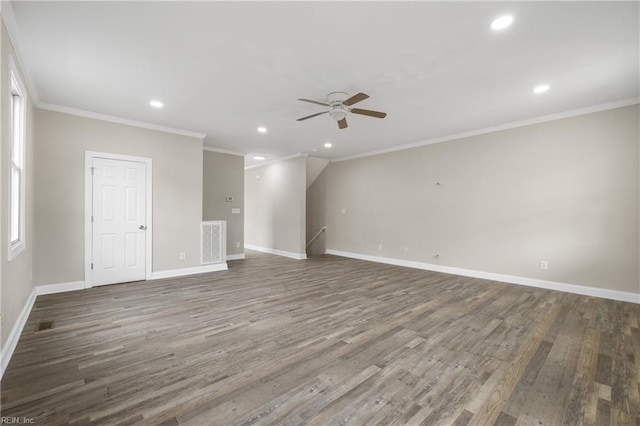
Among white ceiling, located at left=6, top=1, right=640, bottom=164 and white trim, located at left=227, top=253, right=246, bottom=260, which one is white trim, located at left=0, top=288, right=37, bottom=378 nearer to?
white ceiling, located at left=6, top=1, right=640, bottom=164

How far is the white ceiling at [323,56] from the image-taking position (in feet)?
7.11

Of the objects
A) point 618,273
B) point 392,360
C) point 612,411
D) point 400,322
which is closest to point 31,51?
point 392,360

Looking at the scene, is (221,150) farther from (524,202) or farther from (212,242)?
(524,202)

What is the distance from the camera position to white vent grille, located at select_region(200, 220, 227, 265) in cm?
566

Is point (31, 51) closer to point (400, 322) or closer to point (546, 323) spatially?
point (400, 322)

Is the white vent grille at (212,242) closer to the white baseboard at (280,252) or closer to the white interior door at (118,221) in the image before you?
the white interior door at (118,221)

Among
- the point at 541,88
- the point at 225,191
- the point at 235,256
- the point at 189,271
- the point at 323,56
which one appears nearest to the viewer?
the point at 323,56

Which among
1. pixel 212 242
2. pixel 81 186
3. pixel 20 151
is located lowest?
pixel 212 242

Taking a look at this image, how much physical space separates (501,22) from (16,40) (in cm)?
421

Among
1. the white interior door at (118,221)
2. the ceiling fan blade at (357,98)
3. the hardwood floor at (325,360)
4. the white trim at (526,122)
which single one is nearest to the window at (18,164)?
the hardwood floor at (325,360)

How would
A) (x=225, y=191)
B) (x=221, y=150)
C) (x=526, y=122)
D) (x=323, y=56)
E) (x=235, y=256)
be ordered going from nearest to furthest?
1. (x=323, y=56)
2. (x=526, y=122)
3. (x=221, y=150)
4. (x=225, y=191)
5. (x=235, y=256)

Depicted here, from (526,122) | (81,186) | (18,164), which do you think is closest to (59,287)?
(81,186)

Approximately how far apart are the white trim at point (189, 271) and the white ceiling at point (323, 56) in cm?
275

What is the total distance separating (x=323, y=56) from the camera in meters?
2.73
